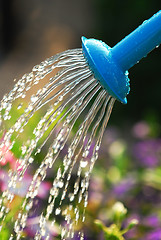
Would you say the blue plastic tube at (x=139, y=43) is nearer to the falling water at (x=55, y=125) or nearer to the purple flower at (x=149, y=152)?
the falling water at (x=55, y=125)

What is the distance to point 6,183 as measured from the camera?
61.7 inches

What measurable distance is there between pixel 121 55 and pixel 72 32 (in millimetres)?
3597

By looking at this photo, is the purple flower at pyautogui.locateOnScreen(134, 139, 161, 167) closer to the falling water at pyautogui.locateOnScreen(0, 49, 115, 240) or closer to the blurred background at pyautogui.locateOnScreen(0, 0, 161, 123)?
the falling water at pyautogui.locateOnScreen(0, 49, 115, 240)

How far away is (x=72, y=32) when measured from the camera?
15.2 feet

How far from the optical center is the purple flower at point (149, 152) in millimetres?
2324

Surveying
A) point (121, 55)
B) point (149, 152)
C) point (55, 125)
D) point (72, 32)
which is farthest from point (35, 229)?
point (72, 32)

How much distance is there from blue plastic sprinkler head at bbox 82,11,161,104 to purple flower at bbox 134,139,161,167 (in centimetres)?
126

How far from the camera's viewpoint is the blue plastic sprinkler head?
3.51 ft

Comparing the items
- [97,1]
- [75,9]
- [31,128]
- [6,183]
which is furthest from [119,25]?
[6,183]

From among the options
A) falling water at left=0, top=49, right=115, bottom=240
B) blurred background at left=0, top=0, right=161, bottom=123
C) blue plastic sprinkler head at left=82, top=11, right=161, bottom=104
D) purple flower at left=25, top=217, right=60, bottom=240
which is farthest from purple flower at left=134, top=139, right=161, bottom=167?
blue plastic sprinkler head at left=82, top=11, right=161, bottom=104

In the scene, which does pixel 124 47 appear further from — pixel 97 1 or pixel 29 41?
pixel 29 41

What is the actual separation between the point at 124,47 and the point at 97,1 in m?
3.22

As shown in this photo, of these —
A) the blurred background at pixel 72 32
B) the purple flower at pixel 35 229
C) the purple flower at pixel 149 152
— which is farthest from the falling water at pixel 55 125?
the blurred background at pixel 72 32

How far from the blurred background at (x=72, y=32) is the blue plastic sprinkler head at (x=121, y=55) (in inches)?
96.2
